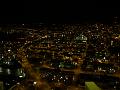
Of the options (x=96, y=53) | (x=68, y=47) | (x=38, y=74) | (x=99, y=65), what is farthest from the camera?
(x=68, y=47)

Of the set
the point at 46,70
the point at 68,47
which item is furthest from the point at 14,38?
the point at 68,47

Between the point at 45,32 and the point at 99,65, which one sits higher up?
the point at 45,32

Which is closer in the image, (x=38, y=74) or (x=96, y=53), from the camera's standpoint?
(x=38, y=74)

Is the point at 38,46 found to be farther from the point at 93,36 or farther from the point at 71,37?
the point at 93,36

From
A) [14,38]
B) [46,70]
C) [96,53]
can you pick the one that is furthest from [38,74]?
[96,53]

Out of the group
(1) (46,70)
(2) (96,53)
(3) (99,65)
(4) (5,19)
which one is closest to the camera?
(4) (5,19)

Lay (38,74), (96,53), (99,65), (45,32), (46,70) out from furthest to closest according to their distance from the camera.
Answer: (45,32)
(96,53)
(99,65)
(46,70)
(38,74)

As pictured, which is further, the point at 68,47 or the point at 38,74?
the point at 68,47

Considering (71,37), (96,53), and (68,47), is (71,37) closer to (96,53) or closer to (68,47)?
(68,47)

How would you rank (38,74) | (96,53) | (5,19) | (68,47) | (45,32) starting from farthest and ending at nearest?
(45,32) → (68,47) → (96,53) → (38,74) → (5,19)

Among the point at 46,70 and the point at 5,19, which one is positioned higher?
the point at 5,19
